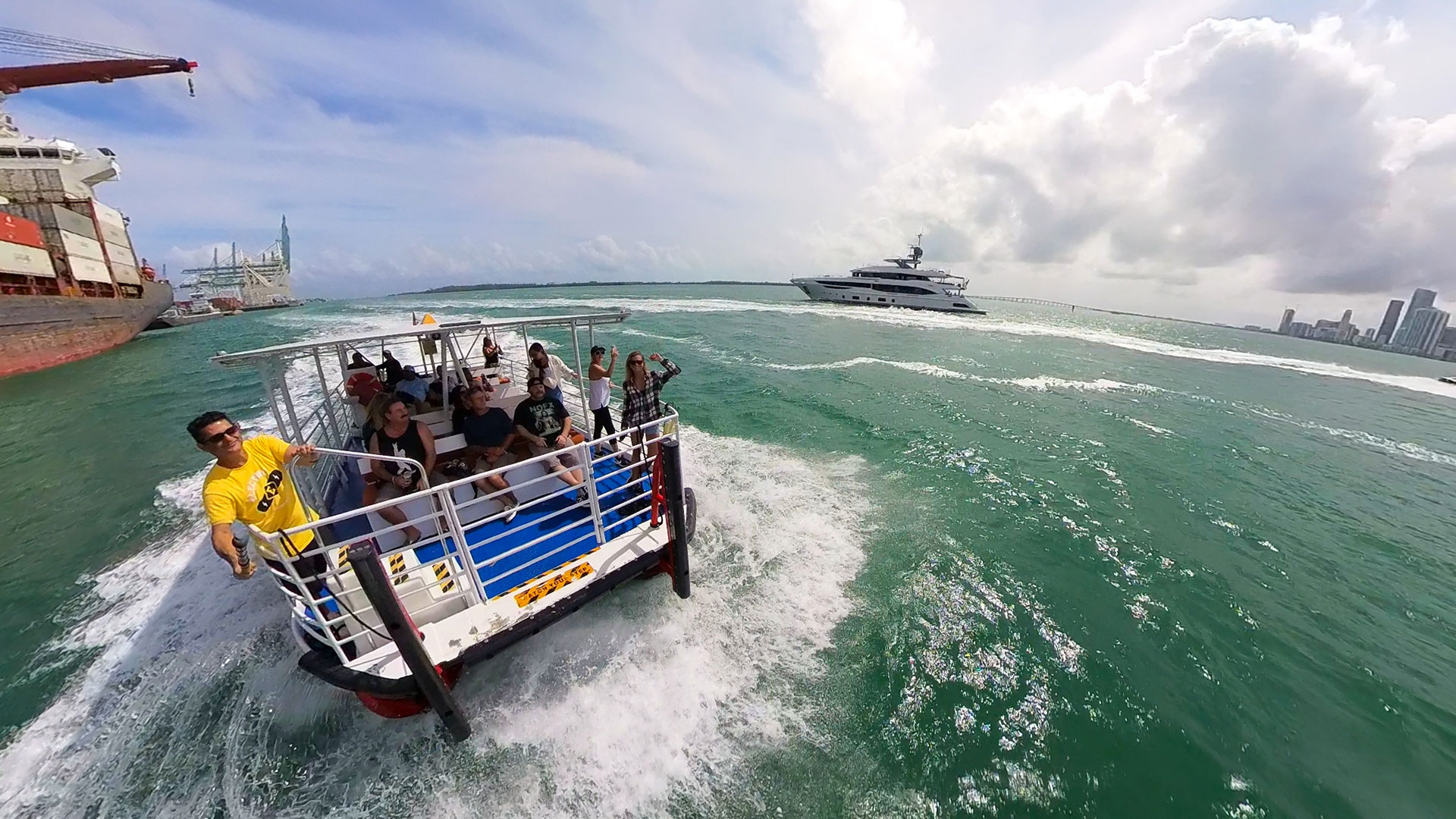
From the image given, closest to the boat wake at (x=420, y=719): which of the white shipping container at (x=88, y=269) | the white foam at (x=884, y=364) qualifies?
the white foam at (x=884, y=364)

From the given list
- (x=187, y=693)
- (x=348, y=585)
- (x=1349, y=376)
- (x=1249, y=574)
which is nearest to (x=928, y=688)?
(x=348, y=585)

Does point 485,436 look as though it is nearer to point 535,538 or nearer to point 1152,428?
point 535,538

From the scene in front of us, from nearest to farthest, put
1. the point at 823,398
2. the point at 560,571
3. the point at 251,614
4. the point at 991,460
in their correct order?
the point at 560,571
the point at 251,614
the point at 991,460
the point at 823,398

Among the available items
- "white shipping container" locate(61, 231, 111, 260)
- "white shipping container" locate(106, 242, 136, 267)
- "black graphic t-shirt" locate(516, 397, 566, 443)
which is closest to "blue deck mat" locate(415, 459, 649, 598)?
"black graphic t-shirt" locate(516, 397, 566, 443)

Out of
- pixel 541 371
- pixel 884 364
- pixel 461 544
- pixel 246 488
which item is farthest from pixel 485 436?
pixel 884 364

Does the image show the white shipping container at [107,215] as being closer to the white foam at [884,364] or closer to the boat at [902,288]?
the white foam at [884,364]

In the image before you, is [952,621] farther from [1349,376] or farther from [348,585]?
[1349,376]
